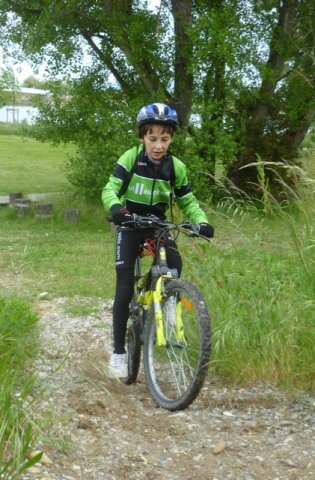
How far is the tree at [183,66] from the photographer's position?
1346cm

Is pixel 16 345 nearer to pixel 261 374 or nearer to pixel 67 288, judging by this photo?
pixel 261 374

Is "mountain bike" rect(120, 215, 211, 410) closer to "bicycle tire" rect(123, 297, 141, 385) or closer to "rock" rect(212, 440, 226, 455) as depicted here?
"bicycle tire" rect(123, 297, 141, 385)

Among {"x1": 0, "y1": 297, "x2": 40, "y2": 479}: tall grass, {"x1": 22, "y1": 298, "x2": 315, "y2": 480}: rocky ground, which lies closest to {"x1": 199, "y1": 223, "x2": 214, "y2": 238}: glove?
{"x1": 22, "y1": 298, "x2": 315, "y2": 480}: rocky ground

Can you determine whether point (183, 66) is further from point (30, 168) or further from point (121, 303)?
point (30, 168)

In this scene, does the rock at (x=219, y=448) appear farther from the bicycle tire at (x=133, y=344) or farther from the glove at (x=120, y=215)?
the glove at (x=120, y=215)

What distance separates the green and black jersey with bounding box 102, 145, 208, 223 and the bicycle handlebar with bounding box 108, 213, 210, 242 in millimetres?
240

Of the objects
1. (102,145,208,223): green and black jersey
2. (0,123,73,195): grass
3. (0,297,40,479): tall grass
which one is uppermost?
(102,145,208,223): green and black jersey

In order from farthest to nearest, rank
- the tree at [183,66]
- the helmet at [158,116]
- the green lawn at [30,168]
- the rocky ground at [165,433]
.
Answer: the green lawn at [30,168] < the tree at [183,66] < the helmet at [158,116] < the rocky ground at [165,433]

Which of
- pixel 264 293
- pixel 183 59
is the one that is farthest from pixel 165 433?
pixel 183 59

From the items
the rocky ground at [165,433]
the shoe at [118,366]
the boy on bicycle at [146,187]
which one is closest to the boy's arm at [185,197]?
the boy on bicycle at [146,187]

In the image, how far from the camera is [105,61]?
15.0 m

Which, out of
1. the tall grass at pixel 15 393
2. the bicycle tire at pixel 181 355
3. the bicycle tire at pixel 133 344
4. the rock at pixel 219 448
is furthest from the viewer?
the bicycle tire at pixel 133 344

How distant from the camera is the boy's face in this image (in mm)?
4824

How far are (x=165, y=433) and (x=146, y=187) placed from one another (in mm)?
1572
